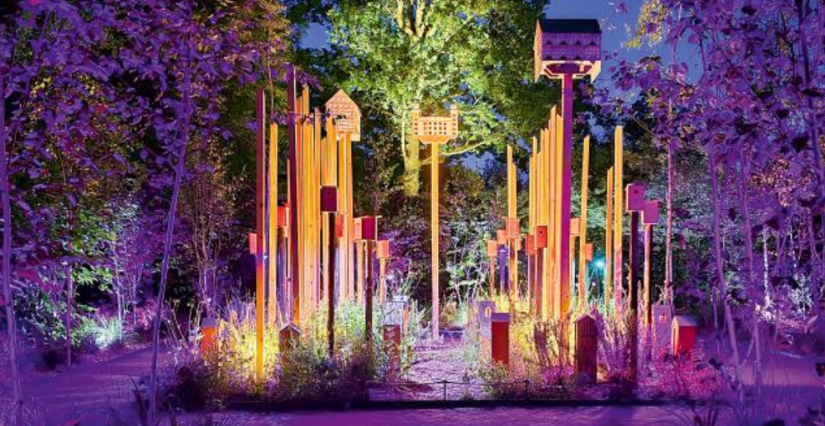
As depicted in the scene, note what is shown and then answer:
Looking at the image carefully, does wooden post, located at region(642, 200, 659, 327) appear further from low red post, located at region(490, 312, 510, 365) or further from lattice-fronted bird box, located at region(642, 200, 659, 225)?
low red post, located at region(490, 312, 510, 365)

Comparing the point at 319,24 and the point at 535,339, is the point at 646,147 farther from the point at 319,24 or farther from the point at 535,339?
the point at 535,339

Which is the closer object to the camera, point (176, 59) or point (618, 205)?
point (176, 59)

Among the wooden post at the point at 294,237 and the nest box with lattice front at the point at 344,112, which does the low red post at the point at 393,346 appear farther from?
the nest box with lattice front at the point at 344,112

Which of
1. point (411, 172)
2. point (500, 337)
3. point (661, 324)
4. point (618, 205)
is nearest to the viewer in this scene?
point (500, 337)

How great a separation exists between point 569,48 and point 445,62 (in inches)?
293

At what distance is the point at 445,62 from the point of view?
1457cm

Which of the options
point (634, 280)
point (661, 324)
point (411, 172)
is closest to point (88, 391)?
point (634, 280)

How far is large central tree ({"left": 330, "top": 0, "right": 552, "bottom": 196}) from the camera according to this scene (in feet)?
47.3

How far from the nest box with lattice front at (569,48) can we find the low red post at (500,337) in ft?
6.86

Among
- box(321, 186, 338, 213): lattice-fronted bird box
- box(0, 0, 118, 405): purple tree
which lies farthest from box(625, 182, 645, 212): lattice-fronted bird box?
box(0, 0, 118, 405): purple tree

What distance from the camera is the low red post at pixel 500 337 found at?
263 inches

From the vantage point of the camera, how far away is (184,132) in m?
4.56

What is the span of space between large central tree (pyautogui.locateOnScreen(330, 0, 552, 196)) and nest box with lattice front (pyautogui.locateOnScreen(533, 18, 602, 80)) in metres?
7.11

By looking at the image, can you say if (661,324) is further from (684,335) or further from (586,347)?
(586,347)
